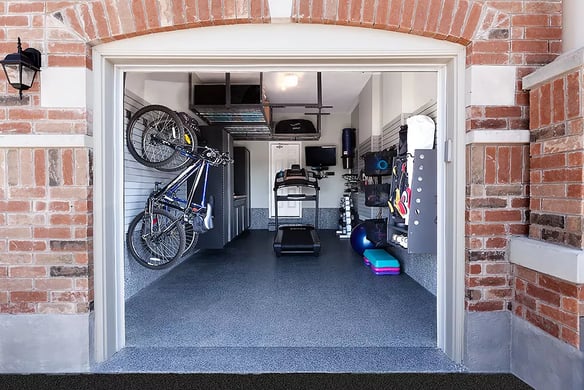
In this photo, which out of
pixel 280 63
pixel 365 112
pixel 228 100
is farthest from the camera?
pixel 365 112

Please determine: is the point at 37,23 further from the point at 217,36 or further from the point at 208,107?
the point at 208,107

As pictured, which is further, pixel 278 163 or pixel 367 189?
pixel 278 163

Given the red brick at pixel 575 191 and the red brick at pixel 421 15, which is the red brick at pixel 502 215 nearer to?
the red brick at pixel 575 191

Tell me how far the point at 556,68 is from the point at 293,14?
1.56 metres

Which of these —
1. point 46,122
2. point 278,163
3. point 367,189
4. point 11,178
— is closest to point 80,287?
point 11,178

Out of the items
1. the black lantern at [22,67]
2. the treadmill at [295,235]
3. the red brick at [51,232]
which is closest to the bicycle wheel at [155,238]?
the red brick at [51,232]

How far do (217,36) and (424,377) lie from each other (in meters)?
2.59

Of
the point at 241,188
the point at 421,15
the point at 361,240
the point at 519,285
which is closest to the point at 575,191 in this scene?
the point at 519,285

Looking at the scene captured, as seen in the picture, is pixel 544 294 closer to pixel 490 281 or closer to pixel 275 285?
pixel 490 281

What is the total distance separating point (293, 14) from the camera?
232 centimetres

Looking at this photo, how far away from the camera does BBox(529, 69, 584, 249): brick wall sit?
1.91 meters

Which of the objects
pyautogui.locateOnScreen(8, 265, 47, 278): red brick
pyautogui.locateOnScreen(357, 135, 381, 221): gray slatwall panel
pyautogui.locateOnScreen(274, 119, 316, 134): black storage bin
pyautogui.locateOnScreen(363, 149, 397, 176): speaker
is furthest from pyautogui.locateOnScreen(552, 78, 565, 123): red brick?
pyautogui.locateOnScreen(274, 119, 316, 134): black storage bin

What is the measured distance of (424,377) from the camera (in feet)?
7.50

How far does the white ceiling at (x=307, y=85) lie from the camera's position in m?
6.09
